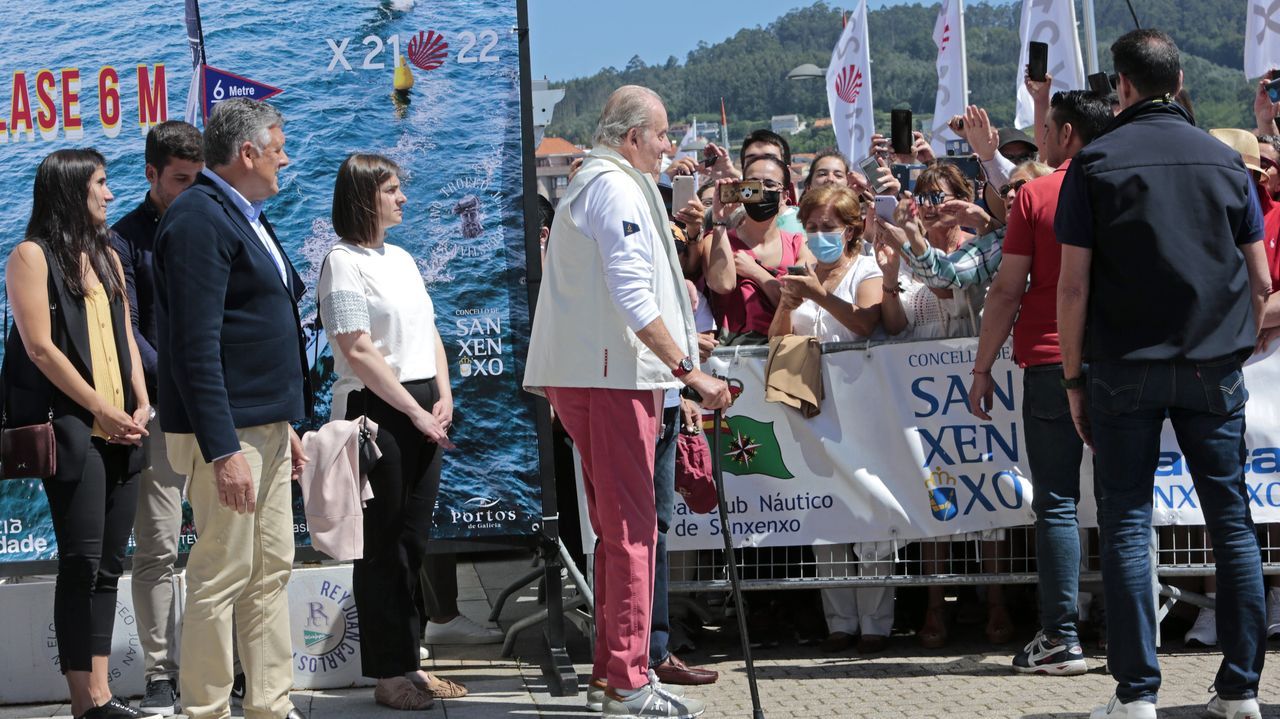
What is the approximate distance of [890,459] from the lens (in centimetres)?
586

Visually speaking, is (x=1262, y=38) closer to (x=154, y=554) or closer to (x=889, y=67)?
(x=154, y=554)

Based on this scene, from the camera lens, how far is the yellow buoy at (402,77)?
561 centimetres

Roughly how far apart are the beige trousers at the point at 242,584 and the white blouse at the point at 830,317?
2495 mm

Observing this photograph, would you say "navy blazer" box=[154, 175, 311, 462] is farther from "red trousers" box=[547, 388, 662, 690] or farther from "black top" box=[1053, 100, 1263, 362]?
"black top" box=[1053, 100, 1263, 362]

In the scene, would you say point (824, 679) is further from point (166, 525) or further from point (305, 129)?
point (305, 129)

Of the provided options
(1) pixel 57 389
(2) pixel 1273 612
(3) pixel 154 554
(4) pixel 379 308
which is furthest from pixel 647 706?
(2) pixel 1273 612

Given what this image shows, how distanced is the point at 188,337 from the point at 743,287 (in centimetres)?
282

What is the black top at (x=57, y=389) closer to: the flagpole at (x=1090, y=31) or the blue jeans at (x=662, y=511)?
the blue jeans at (x=662, y=511)

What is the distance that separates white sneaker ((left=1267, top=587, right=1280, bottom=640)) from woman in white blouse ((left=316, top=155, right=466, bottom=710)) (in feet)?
11.2

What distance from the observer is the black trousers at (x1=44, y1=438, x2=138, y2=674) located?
4.81m

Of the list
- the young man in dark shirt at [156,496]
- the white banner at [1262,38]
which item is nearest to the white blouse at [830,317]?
the young man in dark shirt at [156,496]

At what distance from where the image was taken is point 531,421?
18.7 feet

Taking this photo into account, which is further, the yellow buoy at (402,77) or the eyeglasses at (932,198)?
the eyeglasses at (932,198)

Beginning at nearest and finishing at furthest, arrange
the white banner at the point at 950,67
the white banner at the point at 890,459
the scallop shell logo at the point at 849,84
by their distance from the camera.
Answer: the white banner at the point at 890,459
the scallop shell logo at the point at 849,84
the white banner at the point at 950,67
